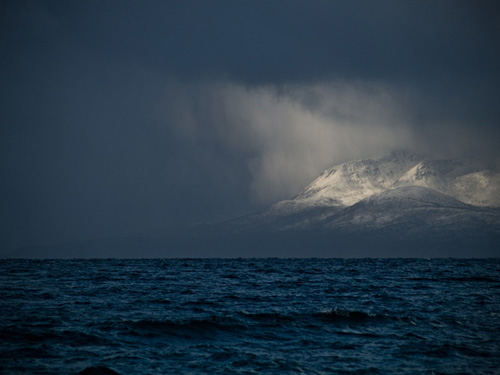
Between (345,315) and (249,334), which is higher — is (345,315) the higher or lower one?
the higher one

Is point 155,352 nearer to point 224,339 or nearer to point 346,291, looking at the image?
point 224,339

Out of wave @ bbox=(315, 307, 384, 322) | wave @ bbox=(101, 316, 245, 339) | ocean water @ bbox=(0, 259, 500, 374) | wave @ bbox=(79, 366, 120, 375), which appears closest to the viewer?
wave @ bbox=(79, 366, 120, 375)

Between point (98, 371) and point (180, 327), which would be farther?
point (180, 327)

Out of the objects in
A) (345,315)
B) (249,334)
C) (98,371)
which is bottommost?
(98,371)

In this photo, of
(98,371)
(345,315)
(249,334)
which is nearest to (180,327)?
(249,334)

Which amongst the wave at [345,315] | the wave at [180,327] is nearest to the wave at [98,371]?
the wave at [180,327]

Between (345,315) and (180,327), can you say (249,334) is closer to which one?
(180,327)

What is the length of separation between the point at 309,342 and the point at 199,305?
13751 mm

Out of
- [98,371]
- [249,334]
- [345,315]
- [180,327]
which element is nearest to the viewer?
[98,371]

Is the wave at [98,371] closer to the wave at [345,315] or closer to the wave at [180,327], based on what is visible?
the wave at [180,327]

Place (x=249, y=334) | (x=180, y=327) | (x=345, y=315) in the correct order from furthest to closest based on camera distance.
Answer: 1. (x=345, y=315)
2. (x=180, y=327)
3. (x=249, y=334)

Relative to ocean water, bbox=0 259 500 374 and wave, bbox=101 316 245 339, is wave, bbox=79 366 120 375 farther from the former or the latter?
wave, bbox=101 316 245 339

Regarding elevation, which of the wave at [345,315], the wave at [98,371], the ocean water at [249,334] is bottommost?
the wave at [98,371]

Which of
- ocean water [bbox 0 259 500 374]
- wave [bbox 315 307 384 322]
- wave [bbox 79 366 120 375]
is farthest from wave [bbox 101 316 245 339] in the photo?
wave [bbox 79 366 120 375]
